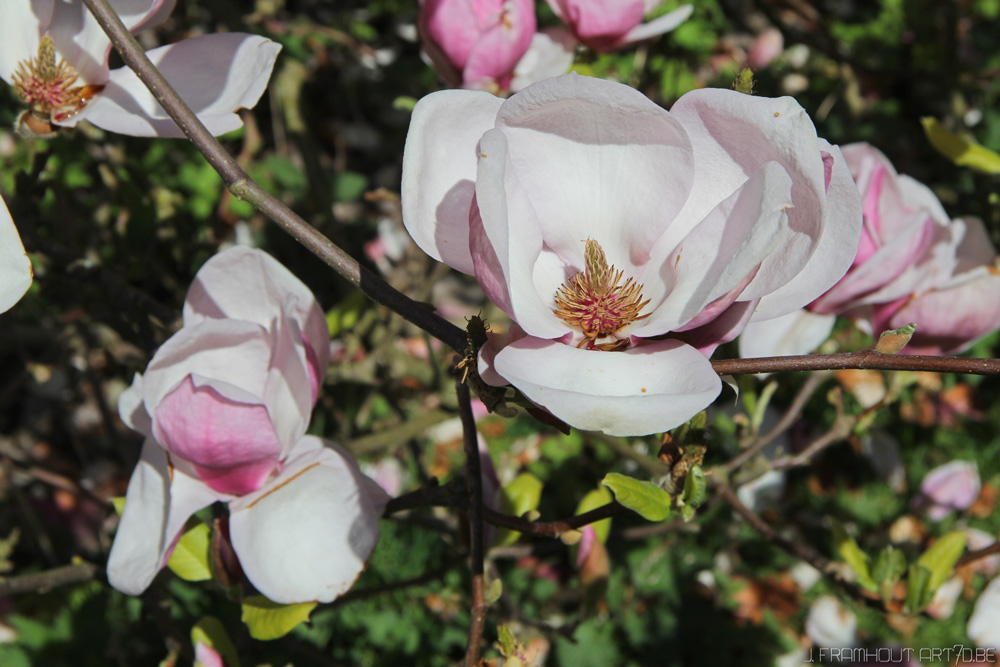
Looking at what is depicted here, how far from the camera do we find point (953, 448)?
2.04m

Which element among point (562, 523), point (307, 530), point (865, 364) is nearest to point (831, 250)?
point (865, 364)

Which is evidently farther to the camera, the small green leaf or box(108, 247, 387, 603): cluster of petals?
the small green leaf

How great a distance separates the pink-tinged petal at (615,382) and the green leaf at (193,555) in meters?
0.43

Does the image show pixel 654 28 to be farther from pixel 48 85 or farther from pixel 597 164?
pixel 48 85

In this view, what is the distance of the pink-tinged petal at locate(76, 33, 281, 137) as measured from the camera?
0.69 metres

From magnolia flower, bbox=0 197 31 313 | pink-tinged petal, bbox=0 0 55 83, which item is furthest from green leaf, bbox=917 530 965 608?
pink-tinged petal, bbox=0 0 55 83

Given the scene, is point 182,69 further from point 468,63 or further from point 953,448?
point 953,448

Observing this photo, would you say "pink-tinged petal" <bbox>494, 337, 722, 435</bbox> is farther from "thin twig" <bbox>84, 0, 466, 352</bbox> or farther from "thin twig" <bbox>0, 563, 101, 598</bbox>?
"thin twig" <bbox>0, 563, 101, 598</bbox>

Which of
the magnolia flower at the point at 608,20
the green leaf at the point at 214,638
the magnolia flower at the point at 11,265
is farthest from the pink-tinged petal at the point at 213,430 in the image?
the magnolia flower at the point at 608,20

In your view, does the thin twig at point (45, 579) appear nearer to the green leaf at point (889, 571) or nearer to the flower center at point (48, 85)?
the flower center at point (48, 85)

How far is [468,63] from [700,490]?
546mm

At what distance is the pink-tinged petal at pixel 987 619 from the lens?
5.40 feet

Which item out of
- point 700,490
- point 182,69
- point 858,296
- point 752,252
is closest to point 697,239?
point 752,252

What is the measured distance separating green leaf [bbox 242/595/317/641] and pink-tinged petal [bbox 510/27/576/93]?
0.62 metres
